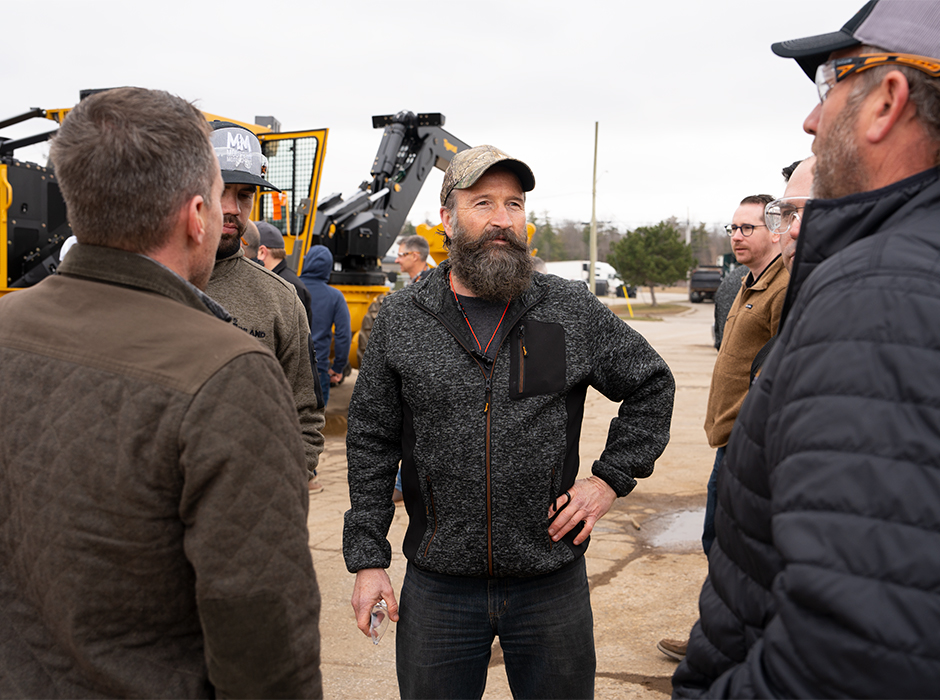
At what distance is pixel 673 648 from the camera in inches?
140

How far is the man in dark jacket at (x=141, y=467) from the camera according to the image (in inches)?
50.4

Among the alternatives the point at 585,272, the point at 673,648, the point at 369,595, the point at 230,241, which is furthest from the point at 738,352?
the point at 585,272

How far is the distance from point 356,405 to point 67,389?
3.78ft

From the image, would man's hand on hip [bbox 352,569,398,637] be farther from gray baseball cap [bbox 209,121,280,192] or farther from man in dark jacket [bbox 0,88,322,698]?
gray baseball cap [bbox 209,121,280,192]

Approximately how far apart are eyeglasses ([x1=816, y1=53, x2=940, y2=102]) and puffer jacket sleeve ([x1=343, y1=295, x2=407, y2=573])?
1377 millimetres

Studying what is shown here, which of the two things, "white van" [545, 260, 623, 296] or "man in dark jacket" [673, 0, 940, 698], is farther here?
"white van" [545, 260, 623, 296]

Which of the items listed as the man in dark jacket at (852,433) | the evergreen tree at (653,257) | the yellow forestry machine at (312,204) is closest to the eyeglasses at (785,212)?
the man in dark jacket at (852,433)

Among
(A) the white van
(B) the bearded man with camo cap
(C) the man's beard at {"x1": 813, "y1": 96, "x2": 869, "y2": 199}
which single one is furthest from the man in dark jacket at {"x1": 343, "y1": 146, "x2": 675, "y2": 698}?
(A) the white van

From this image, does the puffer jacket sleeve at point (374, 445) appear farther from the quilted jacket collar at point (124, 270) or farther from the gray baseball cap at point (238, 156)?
the quilted jacket collar at point (124, 270)

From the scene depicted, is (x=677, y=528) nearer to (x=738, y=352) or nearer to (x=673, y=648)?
(x=673, y=648)

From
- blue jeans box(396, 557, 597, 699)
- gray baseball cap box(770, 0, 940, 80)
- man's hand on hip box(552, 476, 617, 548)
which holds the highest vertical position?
gray baseball cap box(770, 0, 940, 80)

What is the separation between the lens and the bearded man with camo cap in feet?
8.82

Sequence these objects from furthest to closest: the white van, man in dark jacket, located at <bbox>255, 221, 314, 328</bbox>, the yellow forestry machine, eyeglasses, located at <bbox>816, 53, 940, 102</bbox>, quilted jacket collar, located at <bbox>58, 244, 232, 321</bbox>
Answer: the white van, the yellow forestry machine, man in dark jacket, located at <bbox>255, 221, 314, 328</bbox>, quilted jacket collar, located at <bbox>58, 244, 232, 321</bbox>, eyeglasses, located at <bbox>816, 53, 940, 102</bbox>

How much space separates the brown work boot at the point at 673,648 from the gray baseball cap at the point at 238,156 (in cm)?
266
